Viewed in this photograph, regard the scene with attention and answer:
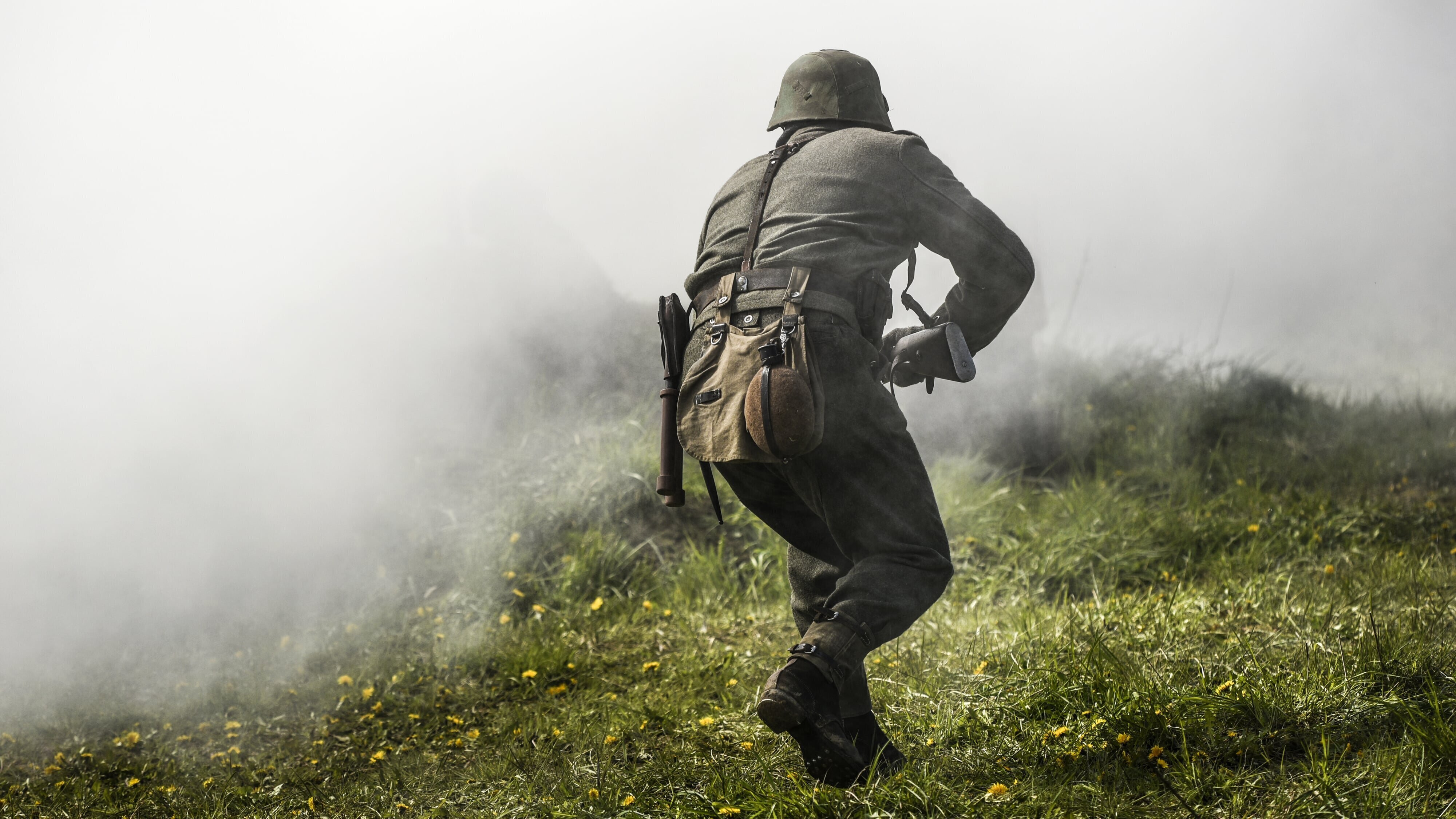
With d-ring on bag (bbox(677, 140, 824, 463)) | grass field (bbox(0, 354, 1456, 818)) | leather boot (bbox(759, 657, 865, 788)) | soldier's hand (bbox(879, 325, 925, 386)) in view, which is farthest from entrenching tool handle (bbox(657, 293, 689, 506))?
grass field (bbox(0, 354, 1456, 818))

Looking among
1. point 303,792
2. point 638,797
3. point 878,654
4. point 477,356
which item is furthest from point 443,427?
point 638,797

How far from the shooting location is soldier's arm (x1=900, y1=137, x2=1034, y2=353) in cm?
253

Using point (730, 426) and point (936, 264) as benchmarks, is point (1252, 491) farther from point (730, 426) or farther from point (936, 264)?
point (730, 426)

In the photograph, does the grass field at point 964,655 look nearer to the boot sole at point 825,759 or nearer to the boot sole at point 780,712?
the boot sole at point 825,759

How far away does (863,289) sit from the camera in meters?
2.56

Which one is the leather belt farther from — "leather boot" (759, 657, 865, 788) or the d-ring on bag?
"leather boot" (759, 657, 865, 788)

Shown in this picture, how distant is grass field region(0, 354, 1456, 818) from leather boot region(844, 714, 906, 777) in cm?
17

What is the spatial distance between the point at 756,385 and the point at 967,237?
664 mm

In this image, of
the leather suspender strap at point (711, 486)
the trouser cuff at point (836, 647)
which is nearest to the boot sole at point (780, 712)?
the trouser cuff at point (836, 647)

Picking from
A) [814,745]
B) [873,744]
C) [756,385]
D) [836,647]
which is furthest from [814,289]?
[873,744]

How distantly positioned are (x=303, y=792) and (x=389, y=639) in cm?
126

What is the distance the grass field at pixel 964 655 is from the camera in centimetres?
271

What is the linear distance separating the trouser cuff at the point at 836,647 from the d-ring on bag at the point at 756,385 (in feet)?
1.34

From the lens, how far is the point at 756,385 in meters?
2.40
